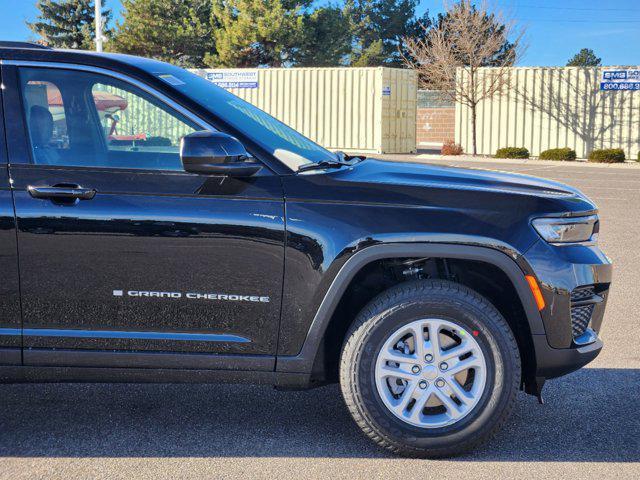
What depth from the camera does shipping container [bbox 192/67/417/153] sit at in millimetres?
34562

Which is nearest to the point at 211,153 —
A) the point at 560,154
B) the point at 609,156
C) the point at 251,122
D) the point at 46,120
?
the point at 251,122

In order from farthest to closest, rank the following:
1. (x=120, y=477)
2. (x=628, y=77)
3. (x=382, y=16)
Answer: (x=382, y=16) → (x=628, y=77) → (x=120, y=477)

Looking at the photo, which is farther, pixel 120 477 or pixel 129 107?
pixel 129 107

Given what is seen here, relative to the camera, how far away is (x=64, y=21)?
64.8m

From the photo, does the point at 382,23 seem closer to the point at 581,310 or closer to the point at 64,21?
the point at 64,21

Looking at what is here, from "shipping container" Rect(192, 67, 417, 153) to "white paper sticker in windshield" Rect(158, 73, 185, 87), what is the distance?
30572 mm

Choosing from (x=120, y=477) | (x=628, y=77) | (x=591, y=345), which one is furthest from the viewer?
(x=628, y=77)

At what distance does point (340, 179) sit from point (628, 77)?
30948 millimetres

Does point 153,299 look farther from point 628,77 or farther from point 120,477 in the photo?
point 628,77

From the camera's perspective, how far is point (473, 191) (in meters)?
3.92

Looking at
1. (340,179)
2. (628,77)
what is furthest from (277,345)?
(628,77)

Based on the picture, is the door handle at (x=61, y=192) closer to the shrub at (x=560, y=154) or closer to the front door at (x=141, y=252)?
the front door at (x=141, y=252)

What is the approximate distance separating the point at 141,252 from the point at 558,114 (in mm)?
31911

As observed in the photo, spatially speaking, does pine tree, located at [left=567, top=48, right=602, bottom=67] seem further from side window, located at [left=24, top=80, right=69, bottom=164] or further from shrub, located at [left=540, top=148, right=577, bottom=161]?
side window, located at [left=24, top=80, right=69, bottom=164]
